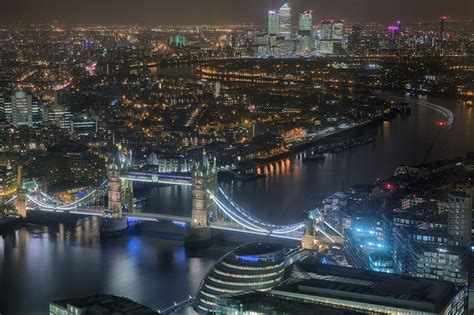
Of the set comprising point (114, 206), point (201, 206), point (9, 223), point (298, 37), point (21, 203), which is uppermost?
point (298, 37)

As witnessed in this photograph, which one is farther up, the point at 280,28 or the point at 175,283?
the point at 280,28

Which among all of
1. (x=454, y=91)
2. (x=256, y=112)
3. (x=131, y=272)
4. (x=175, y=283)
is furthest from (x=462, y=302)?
(x=454, y=91)

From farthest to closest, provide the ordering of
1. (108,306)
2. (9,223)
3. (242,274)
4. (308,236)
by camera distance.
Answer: (9,223), (308,236), (242,274), (108,306)

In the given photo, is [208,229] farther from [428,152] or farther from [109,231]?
[428,152]

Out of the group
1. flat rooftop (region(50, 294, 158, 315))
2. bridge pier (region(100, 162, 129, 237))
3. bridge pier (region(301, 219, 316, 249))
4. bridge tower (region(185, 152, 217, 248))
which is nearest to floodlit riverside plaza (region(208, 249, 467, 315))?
flat rooftop (region(50, 294, 158, 315))

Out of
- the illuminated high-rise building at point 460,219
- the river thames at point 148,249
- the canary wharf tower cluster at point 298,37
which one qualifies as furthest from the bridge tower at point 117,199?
the canary wharf tower cluster at point 298,37

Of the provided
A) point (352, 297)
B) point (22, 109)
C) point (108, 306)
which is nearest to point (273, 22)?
point (22, 109)

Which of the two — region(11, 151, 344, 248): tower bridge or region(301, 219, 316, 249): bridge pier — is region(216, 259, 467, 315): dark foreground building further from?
region(11, 151, 344, 248): tower bridge

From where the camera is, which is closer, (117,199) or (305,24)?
(117,199)

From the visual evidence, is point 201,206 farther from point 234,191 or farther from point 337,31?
point 337,31
